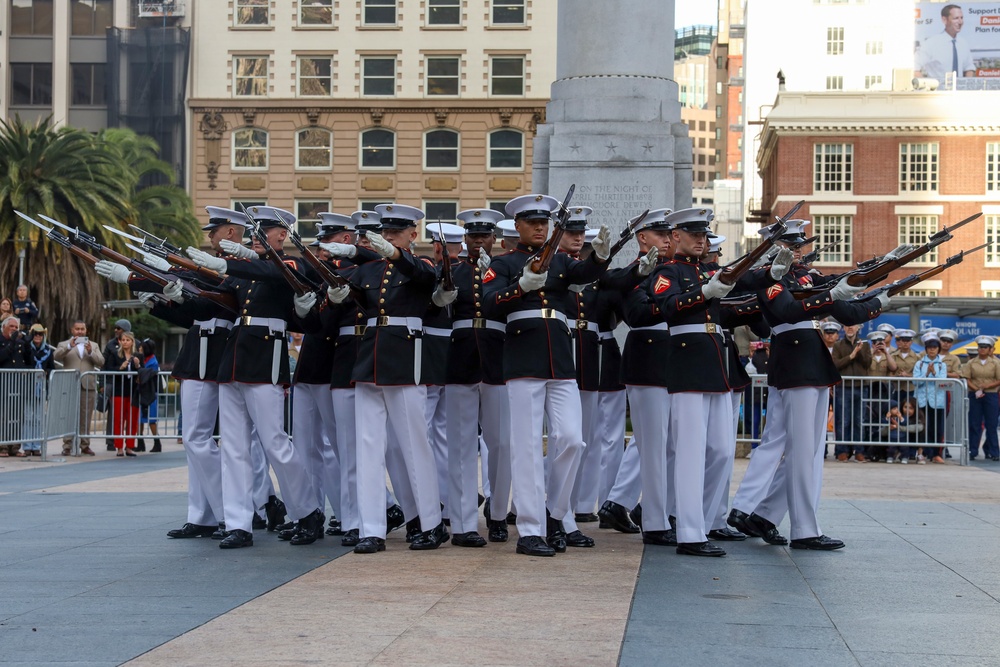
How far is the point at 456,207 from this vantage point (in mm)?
58031

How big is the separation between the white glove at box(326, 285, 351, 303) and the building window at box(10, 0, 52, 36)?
5573 cm

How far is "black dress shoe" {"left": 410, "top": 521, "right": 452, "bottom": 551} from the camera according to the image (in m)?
9.20

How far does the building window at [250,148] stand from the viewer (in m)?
58.0

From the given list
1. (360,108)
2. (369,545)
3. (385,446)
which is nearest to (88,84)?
(360,108)

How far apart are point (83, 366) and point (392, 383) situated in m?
12.4

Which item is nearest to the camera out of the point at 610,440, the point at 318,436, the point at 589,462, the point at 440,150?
the point at 318,436

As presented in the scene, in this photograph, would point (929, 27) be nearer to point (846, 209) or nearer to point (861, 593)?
point (846, 209)

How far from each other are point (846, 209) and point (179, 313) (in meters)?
54.9

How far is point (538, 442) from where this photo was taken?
9102 millimetres

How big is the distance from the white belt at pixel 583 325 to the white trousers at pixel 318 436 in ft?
5.73

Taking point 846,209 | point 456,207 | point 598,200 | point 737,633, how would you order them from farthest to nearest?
point 846,209 < point 456,207 < point 598,200 < point 737,633

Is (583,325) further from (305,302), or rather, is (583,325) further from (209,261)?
(209,261)

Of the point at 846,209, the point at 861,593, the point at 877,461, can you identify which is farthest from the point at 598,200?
the point at 846,209

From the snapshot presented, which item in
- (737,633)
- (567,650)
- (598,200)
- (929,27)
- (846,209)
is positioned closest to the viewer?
(567,650)
